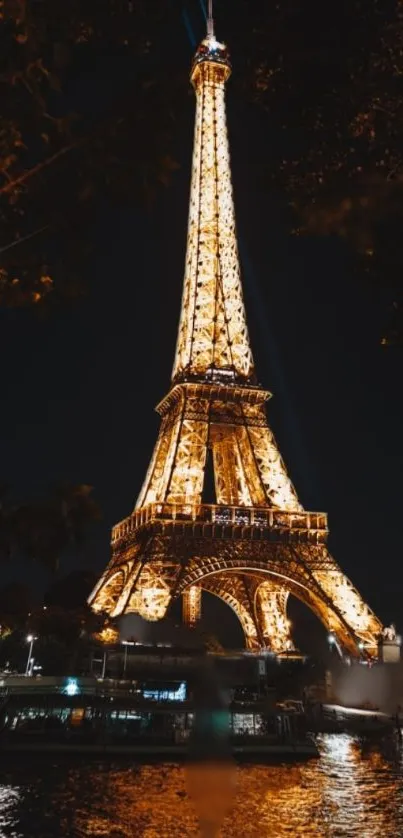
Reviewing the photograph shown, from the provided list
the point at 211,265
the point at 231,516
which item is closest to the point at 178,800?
the point at 231,516

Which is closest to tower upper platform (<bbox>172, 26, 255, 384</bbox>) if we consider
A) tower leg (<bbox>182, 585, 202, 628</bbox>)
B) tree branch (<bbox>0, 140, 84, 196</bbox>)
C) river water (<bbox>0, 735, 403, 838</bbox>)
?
tower leg (<bbox>182, 585, 202, 628</bbox>)

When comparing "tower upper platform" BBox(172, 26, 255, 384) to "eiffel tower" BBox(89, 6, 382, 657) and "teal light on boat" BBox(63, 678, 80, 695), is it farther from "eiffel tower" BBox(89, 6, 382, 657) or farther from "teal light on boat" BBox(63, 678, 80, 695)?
"teal light on boat" BBox(63, 678, 80, 695)

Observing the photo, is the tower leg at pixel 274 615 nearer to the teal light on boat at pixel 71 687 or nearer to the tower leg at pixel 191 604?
the tower leg at pixel 191 604

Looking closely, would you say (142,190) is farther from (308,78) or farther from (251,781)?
(251,781)

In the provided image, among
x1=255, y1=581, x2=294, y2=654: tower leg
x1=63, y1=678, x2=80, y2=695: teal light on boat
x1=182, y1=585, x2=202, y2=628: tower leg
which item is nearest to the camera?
x1=63, y1=678, x2=80, y2=695: teal light on boat

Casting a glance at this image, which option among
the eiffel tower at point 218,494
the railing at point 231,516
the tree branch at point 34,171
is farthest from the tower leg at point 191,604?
the tree branch at point 34,171

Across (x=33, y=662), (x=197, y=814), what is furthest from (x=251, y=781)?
(x=33, y=662)
